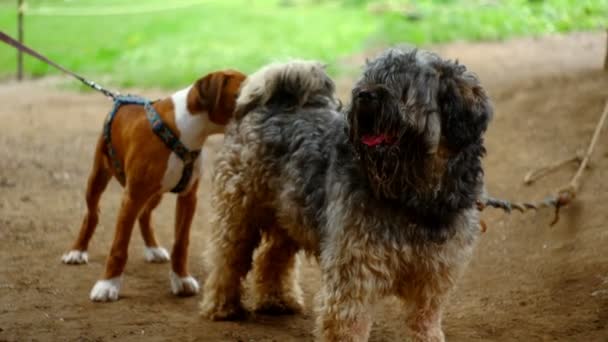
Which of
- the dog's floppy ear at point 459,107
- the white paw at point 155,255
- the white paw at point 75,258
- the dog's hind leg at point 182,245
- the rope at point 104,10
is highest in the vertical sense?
the dog's floppy ear at point 459,107

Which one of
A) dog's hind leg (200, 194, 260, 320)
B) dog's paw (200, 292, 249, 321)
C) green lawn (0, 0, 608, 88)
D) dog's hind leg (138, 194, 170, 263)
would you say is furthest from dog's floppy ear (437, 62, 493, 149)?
green lawn (0, 0, 608, 88)

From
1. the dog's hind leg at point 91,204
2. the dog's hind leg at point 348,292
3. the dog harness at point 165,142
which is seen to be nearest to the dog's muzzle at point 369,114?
the dog's hind leg at point 348,292

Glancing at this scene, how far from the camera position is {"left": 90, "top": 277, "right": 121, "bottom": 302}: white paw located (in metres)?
6.58

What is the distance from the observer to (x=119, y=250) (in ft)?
21.7

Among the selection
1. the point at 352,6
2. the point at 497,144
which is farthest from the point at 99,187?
the point at 352,6

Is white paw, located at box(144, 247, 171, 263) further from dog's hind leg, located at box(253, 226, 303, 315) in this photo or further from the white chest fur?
dog's hind leg, located at box(253, 226, 303, 315)

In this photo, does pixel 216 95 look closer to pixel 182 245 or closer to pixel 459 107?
pixel 182 245

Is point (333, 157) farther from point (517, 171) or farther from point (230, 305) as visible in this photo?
point (517, 171)

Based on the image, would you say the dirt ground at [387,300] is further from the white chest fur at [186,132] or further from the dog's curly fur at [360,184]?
the white chest fur at [186,132]

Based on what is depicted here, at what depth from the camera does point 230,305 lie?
6352 mm

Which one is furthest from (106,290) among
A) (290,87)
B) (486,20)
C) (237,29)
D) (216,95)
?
(486,20)

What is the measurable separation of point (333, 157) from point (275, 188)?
A: 26.9 inches

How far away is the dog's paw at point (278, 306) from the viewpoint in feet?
21.7

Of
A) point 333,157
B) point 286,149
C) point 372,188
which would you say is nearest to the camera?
point 372,188
